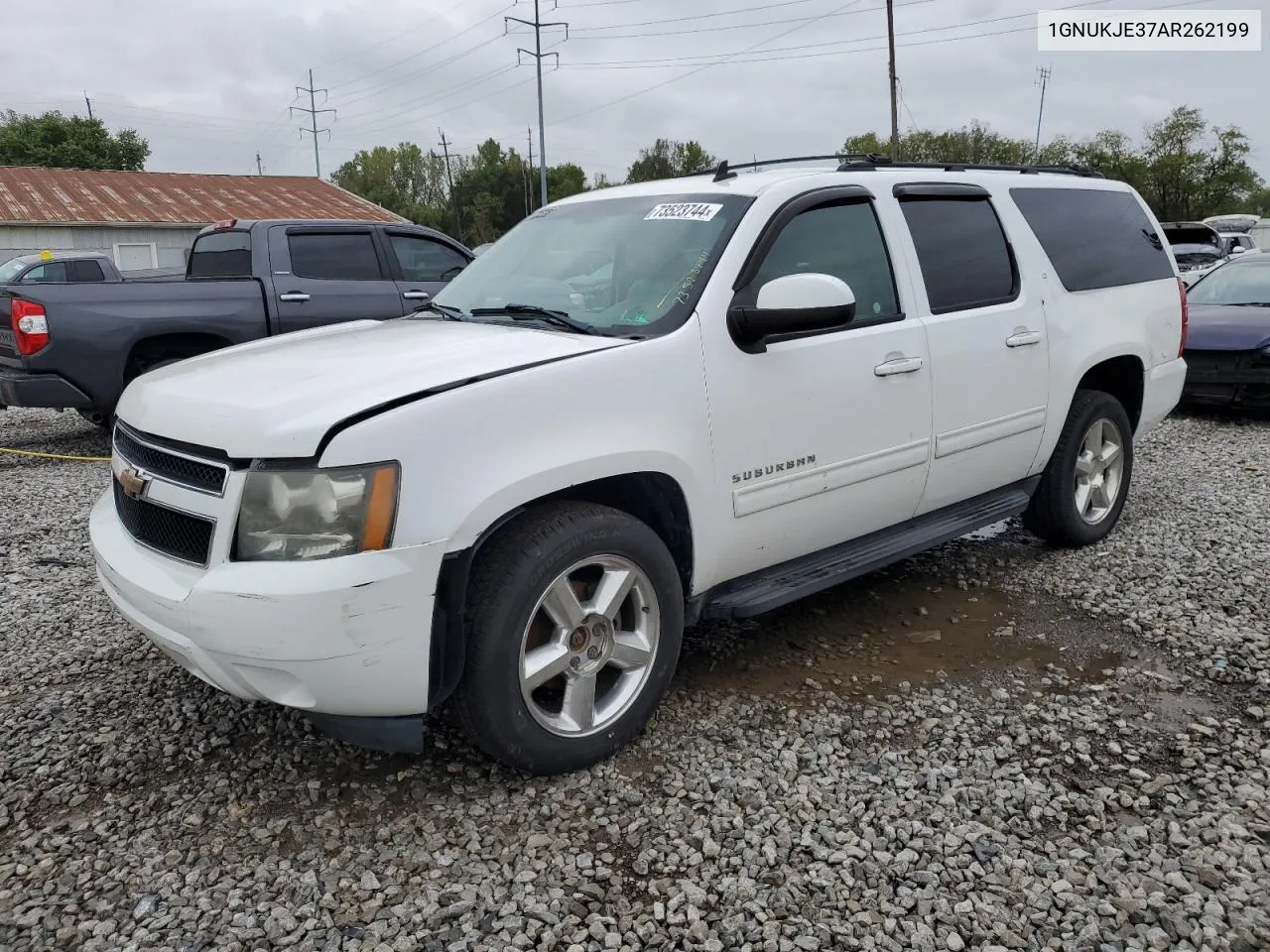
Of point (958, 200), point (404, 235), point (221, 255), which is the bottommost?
point (958, 200)

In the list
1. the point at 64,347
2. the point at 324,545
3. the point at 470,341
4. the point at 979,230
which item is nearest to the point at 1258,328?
the point at 979,230

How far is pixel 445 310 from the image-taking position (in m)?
3.85

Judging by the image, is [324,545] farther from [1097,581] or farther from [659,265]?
[1097,581]

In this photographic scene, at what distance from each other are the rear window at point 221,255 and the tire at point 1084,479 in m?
6.60

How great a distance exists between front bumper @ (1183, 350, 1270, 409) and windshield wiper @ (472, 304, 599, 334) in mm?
7561

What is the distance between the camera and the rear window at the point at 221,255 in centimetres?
847

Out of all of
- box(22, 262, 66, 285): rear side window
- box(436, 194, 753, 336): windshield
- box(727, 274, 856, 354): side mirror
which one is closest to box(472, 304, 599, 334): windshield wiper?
box(436, 194, 753, 336): windshield

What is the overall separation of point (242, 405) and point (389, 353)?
0.54 m

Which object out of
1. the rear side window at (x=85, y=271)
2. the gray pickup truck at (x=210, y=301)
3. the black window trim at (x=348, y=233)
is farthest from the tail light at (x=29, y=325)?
the rear side window at (x=85, y=271)

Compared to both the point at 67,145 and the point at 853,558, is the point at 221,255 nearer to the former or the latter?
the point at 853,558

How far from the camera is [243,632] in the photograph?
2.46 metres

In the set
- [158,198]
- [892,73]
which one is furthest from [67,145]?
[892,73]

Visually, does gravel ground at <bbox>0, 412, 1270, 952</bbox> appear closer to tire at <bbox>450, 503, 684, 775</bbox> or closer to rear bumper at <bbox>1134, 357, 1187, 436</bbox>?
tire at <bbox>450, 503, 684, 775</bbox>

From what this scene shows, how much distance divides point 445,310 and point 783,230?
4.55 ft
